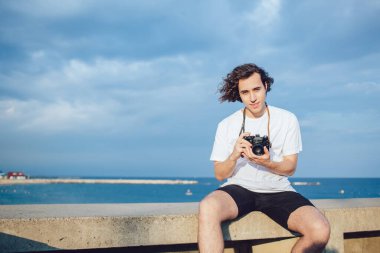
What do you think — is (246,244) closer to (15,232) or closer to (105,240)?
(105,240)

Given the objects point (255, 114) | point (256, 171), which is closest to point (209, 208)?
point (256, 171)

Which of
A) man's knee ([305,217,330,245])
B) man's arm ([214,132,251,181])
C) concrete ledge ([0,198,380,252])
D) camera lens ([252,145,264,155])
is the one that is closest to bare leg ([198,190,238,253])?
concrete ledge ([0,198,380,252])

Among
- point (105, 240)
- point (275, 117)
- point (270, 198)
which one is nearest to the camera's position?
point (105, 240)

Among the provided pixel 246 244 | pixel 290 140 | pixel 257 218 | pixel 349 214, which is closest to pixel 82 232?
pixel 257 218

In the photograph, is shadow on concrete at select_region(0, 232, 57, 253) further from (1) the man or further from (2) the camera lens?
(2) the camera lens

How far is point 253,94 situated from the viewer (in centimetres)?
329

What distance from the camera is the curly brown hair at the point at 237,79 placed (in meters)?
3.39

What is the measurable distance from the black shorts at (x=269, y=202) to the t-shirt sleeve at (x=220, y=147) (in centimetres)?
30

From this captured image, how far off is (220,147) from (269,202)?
0.67 metres

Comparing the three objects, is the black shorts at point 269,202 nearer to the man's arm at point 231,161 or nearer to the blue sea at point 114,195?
the man's arm at point 231,161

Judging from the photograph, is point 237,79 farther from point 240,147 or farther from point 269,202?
point 269,202

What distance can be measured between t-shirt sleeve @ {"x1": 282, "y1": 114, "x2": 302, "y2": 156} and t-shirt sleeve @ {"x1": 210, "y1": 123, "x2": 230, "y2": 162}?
1.75 feet

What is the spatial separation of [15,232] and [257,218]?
1873 millimetres

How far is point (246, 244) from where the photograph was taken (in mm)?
3461
